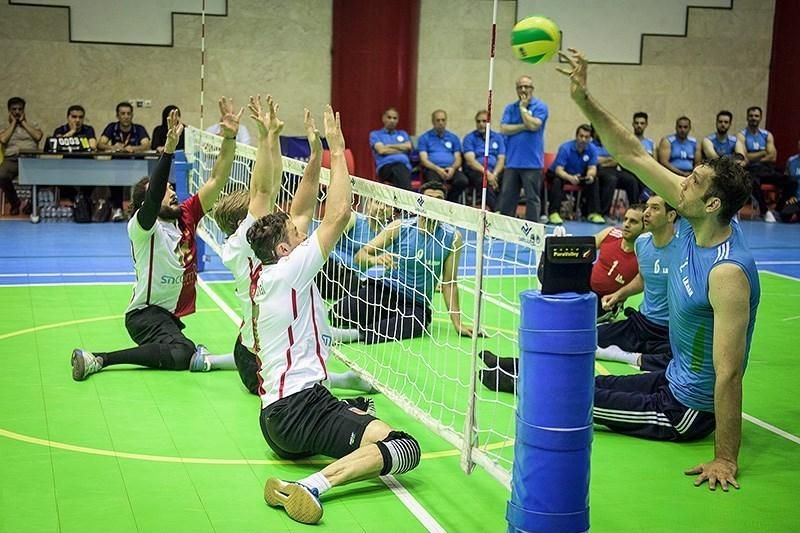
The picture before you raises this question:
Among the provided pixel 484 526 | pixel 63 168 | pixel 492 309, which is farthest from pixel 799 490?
pixel 63 168

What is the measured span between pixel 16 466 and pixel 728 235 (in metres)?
4.03

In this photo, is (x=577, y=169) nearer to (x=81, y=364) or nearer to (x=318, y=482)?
(x=81, y=364)

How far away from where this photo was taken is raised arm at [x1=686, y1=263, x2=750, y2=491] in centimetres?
531

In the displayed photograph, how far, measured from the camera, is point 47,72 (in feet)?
57.7

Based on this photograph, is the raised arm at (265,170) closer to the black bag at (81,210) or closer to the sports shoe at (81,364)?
the sports shoe at (81,364)

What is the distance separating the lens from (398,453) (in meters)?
5.07

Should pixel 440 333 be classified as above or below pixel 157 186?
below

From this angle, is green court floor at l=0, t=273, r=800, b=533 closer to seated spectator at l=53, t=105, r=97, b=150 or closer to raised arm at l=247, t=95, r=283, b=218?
raised arm at l=247, t=95, r=283, b=218

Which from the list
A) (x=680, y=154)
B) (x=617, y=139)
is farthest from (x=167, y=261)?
(x=680, y=154)

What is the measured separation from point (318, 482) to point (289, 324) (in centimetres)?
88

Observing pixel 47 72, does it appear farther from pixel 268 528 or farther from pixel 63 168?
pixel 268 528

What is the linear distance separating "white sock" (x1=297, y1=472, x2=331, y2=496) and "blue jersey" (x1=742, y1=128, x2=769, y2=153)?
15311 millimetres

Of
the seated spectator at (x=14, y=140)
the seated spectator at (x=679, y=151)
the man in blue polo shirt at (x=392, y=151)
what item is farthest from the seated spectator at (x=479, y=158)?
the seated spectator at (x=14, y=140)

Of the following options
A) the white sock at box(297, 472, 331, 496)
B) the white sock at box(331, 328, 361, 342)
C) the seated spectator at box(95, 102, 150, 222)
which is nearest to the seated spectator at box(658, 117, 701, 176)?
the seated spectator at box(95, 102, 150, 222)
